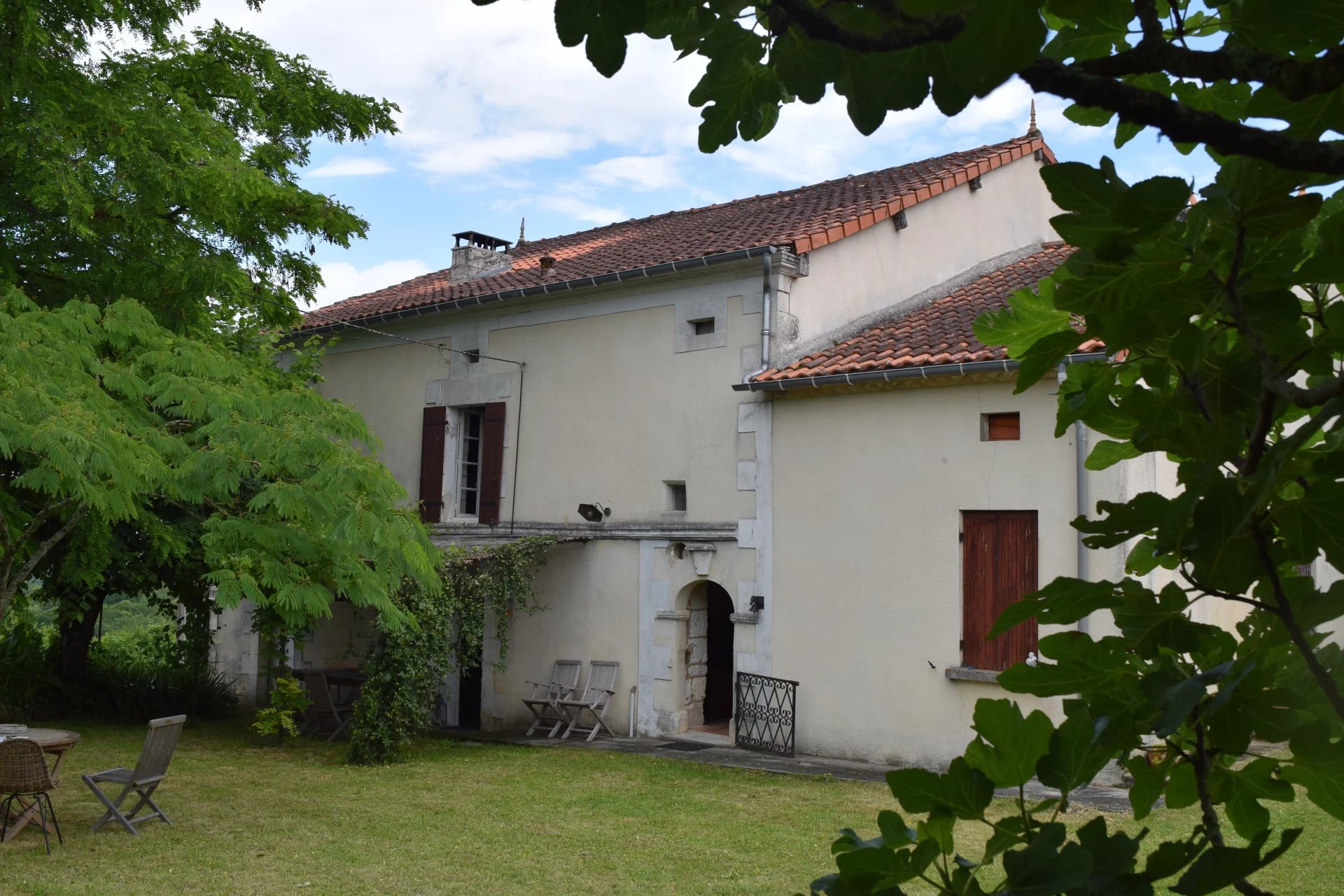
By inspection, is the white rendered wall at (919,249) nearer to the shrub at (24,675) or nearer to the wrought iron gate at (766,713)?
the wrought iron gate at (766,713)

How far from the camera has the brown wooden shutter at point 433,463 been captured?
15273 millimetres

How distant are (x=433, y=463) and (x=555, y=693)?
358 centimetres

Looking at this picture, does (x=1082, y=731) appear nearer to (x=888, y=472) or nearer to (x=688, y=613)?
(x=888, y=472)

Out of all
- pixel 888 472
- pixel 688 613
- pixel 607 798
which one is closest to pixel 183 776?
pixel 607 798

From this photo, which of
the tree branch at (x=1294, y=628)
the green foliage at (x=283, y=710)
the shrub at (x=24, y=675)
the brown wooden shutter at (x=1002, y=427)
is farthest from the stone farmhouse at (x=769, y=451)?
the tree branch at (x=1294, y=628)

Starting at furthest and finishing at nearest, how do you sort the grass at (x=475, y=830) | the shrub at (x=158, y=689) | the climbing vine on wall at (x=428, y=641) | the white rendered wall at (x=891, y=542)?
the shrub at (x=158, y=689)
the climbing vine on wall at (x=428, y=641)
the white rendered wall at (x=891, y=542)
the grass at (x=475, y=830)

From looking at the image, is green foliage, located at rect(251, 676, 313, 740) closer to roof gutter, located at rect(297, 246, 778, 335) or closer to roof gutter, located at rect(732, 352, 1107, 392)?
roof gutter, located at rect(297, 246, 778, 335)

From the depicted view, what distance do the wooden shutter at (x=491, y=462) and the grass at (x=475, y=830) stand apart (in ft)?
11.7

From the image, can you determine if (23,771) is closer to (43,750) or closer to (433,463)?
(43,750)

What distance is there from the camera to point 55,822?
8.14m

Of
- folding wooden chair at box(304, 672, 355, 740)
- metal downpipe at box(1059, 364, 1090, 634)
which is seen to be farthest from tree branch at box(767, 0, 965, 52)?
folding wooden chair at box(304, 672, 355, 740)

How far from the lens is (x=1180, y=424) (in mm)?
1316

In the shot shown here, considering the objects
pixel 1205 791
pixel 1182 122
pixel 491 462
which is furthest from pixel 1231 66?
pixel 491 462

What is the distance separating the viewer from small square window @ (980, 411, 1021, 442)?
1093 cm
